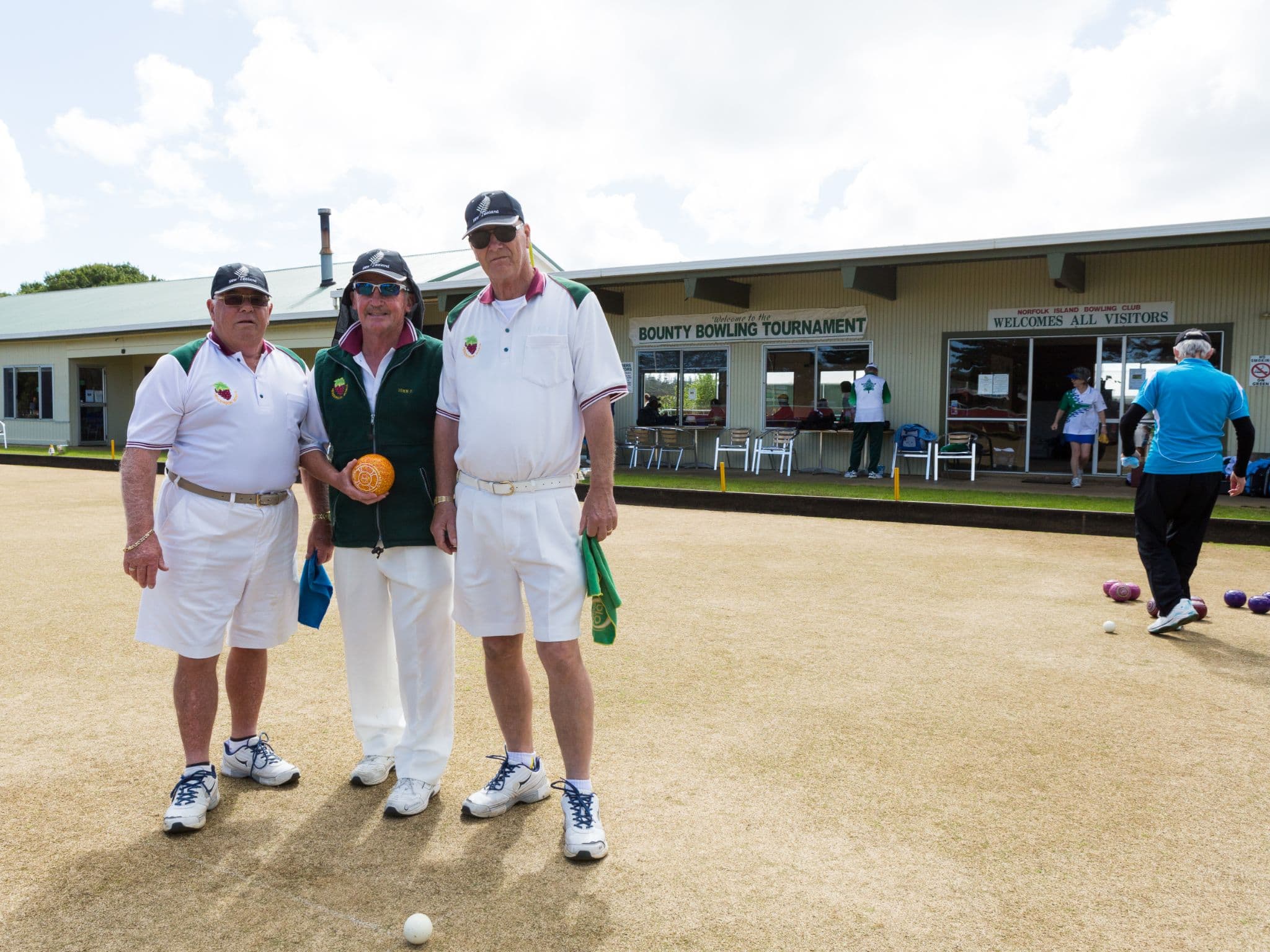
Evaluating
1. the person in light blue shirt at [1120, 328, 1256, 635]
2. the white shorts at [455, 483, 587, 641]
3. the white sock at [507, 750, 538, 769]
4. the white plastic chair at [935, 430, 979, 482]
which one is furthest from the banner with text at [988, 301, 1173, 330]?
the white sock at [507, 750, 538, 769]

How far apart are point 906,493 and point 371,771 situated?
10397 mm

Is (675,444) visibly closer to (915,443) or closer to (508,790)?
(915,443)

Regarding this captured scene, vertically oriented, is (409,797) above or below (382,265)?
below

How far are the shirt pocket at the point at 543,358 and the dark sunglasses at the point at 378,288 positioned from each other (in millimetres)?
577

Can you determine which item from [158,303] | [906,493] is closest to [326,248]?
[158,303]

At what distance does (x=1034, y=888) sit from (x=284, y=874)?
211cm

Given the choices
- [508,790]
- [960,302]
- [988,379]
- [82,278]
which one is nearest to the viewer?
[508,790]

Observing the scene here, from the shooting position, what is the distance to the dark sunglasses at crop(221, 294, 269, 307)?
3367 mm

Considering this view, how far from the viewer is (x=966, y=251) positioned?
46.7 ft

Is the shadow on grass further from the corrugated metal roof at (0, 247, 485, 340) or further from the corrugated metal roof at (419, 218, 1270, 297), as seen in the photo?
the corrugated metal roof at (0, 247, 485, 340)

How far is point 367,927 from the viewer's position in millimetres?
2527

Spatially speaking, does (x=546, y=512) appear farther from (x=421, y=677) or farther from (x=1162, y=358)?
(x=1162, y=358)

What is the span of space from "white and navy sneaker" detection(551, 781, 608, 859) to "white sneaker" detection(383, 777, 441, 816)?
510 mm

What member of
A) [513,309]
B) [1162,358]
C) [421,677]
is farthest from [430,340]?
[1162,358]
